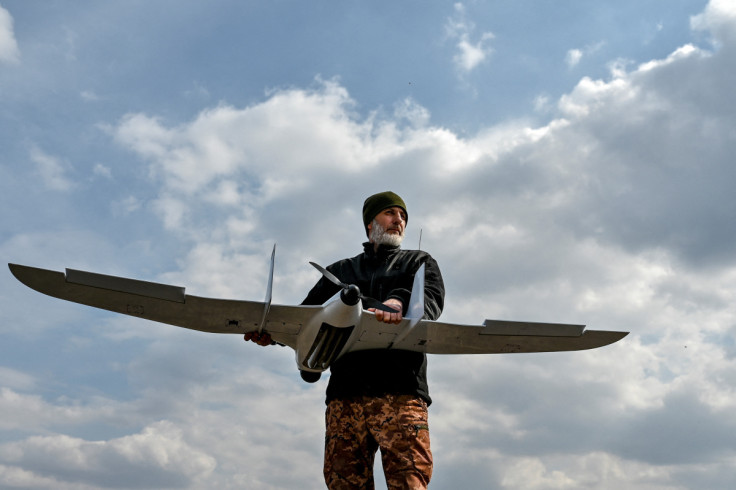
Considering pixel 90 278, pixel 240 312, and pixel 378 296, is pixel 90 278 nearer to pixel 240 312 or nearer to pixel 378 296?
pixel 240 312

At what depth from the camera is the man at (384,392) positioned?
5.87m

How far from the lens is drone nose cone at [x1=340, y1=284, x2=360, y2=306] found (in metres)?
5.95

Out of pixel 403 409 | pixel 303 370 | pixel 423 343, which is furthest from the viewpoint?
pixel 303 370

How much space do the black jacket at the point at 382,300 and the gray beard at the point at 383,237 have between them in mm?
62

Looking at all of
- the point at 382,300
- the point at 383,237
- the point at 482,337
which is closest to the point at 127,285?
the point at 382,300

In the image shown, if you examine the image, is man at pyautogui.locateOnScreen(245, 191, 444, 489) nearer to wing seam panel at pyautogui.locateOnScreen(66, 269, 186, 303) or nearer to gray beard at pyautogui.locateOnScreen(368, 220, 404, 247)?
gray beard at pyautogui.locateOnScreen(368, 220, 404, 247)

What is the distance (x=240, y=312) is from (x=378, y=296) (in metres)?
1.50

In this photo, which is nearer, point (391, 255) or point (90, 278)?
point (90, 278)

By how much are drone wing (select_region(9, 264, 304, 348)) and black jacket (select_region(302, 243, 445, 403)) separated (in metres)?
0.65

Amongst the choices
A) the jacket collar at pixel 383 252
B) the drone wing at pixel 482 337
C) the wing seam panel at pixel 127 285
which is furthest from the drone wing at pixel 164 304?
the jacket collar at pixel 383 252

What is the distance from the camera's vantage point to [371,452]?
245 inches

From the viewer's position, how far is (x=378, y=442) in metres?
5.98

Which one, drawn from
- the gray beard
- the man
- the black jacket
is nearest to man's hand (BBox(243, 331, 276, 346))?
the man

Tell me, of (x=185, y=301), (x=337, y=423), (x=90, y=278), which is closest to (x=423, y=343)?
(x=337, y=423)
